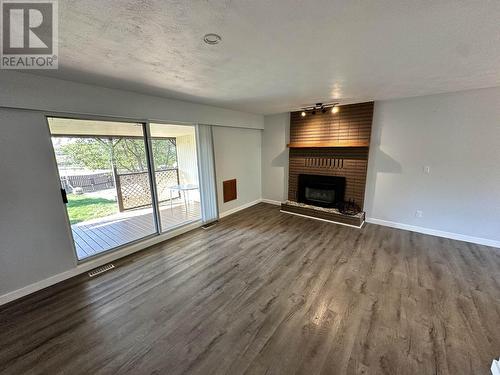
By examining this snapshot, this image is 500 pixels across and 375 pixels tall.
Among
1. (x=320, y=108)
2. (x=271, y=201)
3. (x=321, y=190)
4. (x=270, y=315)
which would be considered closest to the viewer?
(x=270, y=315)

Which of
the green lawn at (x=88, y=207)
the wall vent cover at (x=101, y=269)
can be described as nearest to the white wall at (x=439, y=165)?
the wall vent cover at (x=101, y=269)

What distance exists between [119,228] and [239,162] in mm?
2980

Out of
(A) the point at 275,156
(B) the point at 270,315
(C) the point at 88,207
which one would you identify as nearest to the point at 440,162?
(A) the point at 275,156

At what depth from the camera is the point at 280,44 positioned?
154cm

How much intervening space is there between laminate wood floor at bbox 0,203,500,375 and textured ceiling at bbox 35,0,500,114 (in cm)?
239

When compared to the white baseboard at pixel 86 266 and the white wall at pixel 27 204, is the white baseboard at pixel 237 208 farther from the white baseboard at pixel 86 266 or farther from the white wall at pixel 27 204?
the white wall at pixel 27 204

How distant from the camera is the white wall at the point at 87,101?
1.95 m

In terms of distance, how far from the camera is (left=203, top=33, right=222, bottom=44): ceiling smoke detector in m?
1.40

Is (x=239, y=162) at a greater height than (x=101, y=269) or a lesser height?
greater

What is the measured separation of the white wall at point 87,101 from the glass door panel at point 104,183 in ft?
1.34

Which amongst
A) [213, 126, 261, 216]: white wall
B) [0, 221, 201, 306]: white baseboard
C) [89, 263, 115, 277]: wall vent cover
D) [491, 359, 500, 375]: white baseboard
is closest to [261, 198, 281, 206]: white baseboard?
[213, 126, 261, 216]: white wall

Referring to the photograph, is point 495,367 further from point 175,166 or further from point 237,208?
point 175,166

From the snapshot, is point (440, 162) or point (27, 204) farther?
point (440, 162)

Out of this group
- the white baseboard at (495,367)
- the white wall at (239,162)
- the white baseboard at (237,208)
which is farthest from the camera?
the white baseboard at (237,208)
